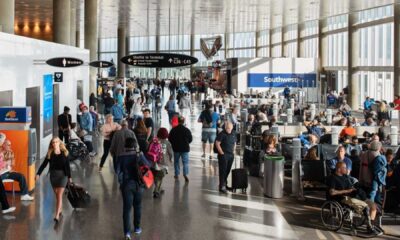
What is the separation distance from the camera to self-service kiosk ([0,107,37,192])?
41.5ft

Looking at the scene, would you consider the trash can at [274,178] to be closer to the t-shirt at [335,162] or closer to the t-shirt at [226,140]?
the t-shirt at [226,140]

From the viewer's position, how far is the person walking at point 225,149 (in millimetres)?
13375

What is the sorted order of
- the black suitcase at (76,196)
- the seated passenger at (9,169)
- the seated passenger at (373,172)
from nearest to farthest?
the seated passenger at (373,172), the black suitcase at (76,196), the seated passenger at (9,169)

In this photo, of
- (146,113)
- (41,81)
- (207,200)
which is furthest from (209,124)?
→ (207,200)

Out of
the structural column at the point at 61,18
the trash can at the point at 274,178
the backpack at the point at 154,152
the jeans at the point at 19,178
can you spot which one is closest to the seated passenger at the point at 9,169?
the jeans at the point at 19,178

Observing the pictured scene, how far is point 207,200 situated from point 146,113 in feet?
18.3

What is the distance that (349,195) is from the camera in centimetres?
1054

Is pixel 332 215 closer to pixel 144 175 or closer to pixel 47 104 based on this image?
pixel 144 175

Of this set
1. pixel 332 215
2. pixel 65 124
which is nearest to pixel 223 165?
pixel 332 215

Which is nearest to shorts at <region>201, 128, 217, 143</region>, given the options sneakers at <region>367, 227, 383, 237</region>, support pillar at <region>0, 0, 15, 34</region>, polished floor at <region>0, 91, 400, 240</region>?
polished floor at <region>0, 91, 400, 240</region>

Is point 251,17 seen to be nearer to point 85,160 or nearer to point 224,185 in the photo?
point 85,160

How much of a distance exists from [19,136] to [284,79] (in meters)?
24.9

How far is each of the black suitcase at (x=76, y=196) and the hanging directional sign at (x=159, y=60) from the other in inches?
154

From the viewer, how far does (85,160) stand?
18391mm
